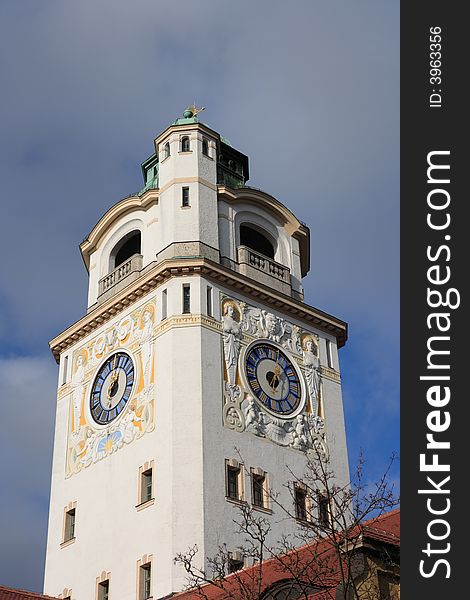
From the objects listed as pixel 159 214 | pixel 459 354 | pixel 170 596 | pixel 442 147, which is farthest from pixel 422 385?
pixel 159 214

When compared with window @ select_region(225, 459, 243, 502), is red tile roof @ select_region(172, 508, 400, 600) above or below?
below

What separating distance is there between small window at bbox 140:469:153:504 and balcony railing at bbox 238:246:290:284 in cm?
964

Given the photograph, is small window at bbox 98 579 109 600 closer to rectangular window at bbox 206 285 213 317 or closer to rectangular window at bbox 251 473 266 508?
rectangular window at bbox 251 473 266 508

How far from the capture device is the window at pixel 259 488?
3519 centimetres

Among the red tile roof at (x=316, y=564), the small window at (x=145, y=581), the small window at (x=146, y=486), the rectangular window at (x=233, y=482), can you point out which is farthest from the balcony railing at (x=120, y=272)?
the red tile roof at (x=316, y=564)

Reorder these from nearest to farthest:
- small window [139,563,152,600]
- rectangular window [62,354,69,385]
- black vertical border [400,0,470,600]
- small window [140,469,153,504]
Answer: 1. black vertical border [400,0,470,600]
2. small window [139,563,152,600]
3. small window [140,469,153,504]
4. rectangular window [62,354,69,385]

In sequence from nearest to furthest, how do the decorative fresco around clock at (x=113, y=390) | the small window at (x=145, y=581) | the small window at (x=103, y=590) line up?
the small window at (x=145, y=581), the small window at (x=103, y=590), the decorative fresco around clock at (x=113, y=390)

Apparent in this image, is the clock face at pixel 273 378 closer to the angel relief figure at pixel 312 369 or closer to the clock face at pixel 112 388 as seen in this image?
the angel relief figure at pixel 312 369

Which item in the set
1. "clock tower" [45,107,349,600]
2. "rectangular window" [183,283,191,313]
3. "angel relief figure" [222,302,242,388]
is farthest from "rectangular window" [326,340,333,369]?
"rectangular window" [183,283,191,313]

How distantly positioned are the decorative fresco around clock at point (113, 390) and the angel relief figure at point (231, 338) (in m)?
2.61

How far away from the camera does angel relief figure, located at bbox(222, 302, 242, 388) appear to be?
3710 centimetres

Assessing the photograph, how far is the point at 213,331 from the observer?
37.4 m

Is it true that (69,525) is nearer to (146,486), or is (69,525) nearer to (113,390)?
(146,486)

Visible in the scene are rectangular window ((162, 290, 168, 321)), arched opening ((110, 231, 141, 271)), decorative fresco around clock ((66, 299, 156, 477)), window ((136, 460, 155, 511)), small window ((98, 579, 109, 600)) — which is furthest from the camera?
arched opening ((110, 231, 141, 271))
